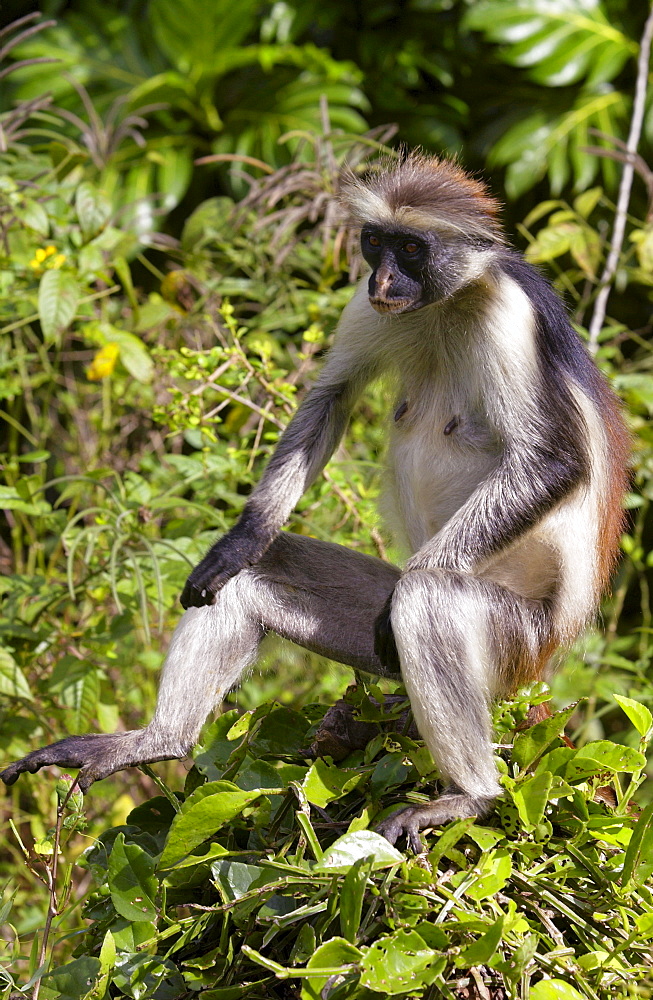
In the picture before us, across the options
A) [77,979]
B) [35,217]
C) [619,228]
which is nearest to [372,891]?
[77,979]

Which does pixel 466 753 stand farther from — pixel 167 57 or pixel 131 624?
pixel 167 57

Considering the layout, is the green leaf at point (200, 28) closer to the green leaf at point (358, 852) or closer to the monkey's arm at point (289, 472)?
the monkey's arm at point (289, 472)

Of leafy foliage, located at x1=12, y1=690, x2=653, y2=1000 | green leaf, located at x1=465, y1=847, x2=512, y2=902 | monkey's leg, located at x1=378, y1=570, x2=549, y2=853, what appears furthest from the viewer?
monkey's leg, located at x1=378, y1=570, x2=549, y2=853

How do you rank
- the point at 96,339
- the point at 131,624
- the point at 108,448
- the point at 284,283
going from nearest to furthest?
the point at 131,624 < the point at 96,339 < the point at 284,283 < the point at 108,448

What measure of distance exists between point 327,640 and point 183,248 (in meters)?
3.28

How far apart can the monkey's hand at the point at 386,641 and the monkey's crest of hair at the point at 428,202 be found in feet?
4.38

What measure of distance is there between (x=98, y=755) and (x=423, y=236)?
2026mm

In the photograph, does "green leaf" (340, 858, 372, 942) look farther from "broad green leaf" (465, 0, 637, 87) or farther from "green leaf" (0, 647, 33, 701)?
"broad green leaf" (465, 0, 637, 87)

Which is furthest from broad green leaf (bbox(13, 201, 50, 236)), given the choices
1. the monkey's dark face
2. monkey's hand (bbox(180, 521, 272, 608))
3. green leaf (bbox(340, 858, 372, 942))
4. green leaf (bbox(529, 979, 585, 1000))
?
green leaf (bbox(529, 979, 585, 1000))

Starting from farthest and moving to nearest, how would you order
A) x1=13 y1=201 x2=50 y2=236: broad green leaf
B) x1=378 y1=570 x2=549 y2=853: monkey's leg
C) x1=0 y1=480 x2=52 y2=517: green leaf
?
x1=13 y1=201 x2=50 y2=236: broad green leaf
x1=0 y1=480 x2=52 y2=517: green leaf
x1=378 y1=570 x2=549 y2=853: monkey's leg

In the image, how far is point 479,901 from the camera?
7.94 feet

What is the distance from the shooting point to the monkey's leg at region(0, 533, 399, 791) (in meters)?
3.34

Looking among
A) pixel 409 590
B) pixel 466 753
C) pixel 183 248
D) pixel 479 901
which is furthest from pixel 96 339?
pixel 479 901

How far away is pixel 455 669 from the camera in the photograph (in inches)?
116
